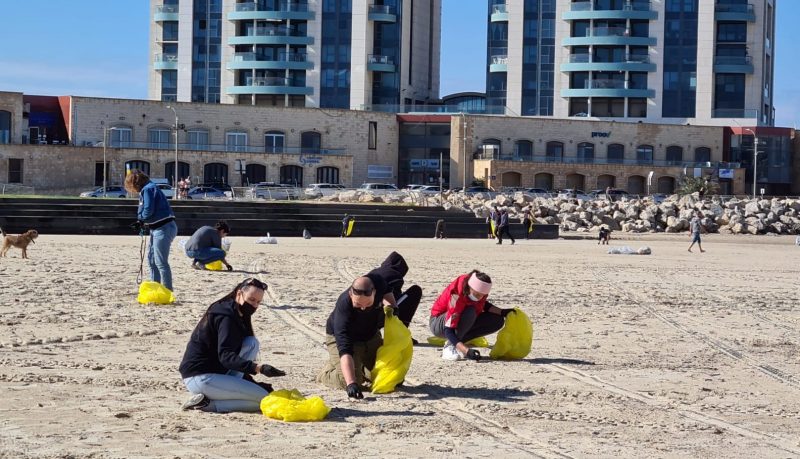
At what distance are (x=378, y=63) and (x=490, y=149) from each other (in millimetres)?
12884

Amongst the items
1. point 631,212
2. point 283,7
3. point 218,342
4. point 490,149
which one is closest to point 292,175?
point 490,149

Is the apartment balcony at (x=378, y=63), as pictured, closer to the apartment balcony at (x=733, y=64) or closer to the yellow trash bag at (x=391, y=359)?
the apartment balcony at (x=733, y=64)

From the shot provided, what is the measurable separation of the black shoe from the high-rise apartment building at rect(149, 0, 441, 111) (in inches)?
2978

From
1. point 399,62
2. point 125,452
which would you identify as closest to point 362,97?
point 399,62

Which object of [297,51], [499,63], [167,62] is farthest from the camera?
[167,62]

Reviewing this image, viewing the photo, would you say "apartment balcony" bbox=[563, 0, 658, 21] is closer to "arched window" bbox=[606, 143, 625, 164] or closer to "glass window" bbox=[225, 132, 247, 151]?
"arched window" bbox=[606, 143, 625, 164]

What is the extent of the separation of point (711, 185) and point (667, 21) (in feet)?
48.6

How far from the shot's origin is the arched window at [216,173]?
72188 millimetres

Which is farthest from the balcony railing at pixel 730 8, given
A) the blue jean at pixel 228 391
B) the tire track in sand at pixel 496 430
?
the blue jean at pixel 228 391

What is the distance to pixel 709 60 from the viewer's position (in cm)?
8319

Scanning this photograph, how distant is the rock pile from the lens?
53562mm

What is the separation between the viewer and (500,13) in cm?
8588

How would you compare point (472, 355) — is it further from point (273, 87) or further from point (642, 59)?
point (642, 59)

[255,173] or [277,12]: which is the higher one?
[277,12]
